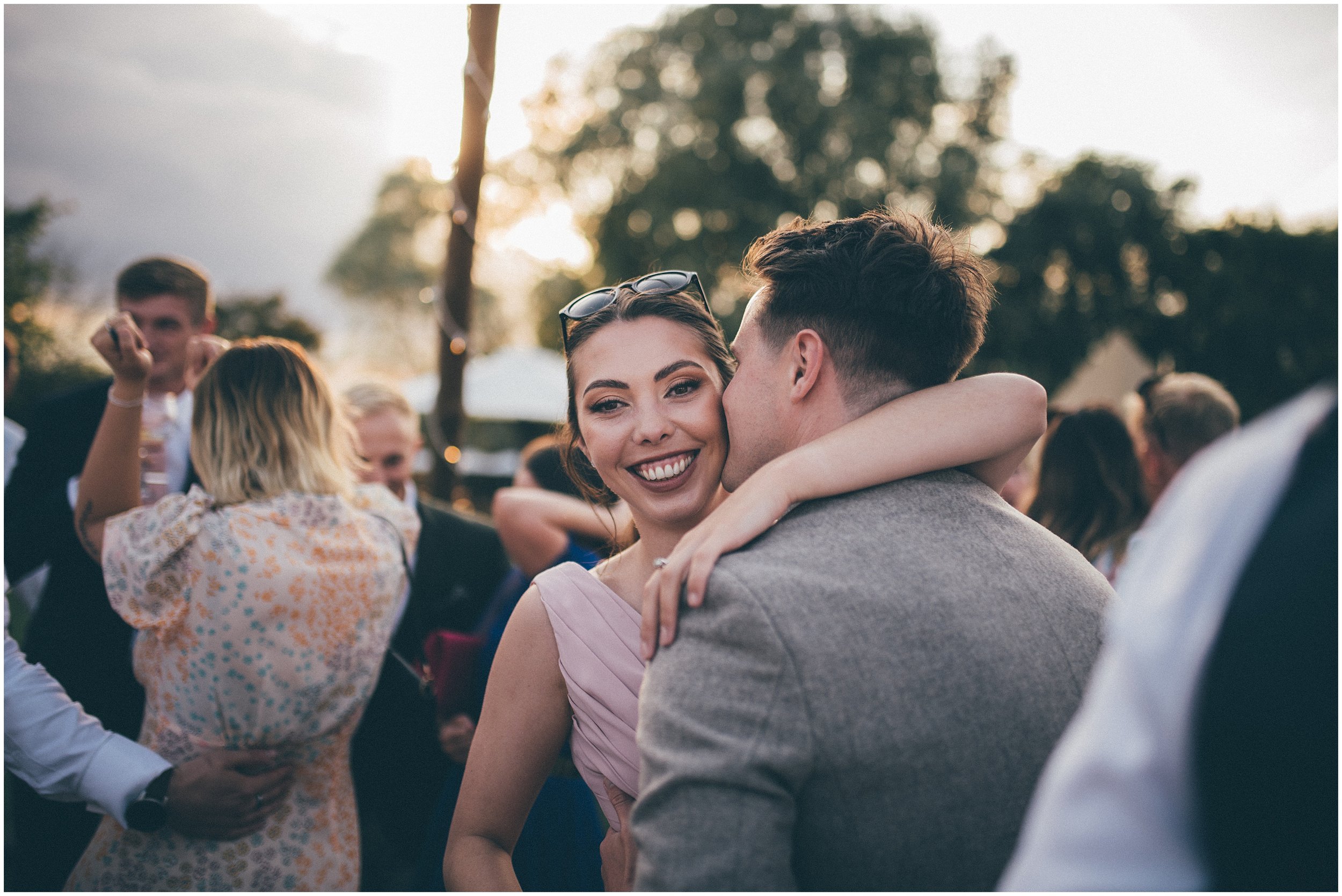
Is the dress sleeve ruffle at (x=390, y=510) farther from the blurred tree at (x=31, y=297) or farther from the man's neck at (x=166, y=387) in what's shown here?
the blurred tree at (x=31, y=297)

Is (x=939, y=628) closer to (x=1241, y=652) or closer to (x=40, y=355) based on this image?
(x=1241, y=652)

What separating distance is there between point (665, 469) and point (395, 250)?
3819cm

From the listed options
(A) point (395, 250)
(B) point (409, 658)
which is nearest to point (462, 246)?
(B) point (409, 658)

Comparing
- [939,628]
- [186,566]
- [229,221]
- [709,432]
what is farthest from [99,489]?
[229,221]

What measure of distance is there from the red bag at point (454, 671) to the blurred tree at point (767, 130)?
640 inches

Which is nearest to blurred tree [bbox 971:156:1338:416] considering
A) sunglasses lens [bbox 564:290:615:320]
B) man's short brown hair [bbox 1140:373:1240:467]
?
man's short brown hair [bbox 1140:373:1240:467]

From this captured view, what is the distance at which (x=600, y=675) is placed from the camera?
167 centimetres

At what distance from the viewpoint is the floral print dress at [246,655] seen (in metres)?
2.18

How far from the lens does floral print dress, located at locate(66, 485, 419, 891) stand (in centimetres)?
218

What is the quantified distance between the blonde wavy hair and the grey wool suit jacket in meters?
1.75

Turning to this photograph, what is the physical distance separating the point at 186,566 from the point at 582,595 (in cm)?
125

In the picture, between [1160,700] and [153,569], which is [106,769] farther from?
[1160,700]

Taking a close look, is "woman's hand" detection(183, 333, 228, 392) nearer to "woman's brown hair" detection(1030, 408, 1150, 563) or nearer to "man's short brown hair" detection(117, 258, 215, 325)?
"man's short brown hair" detection(117, 258, 215, 325)

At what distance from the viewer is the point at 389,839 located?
3.02 meters
